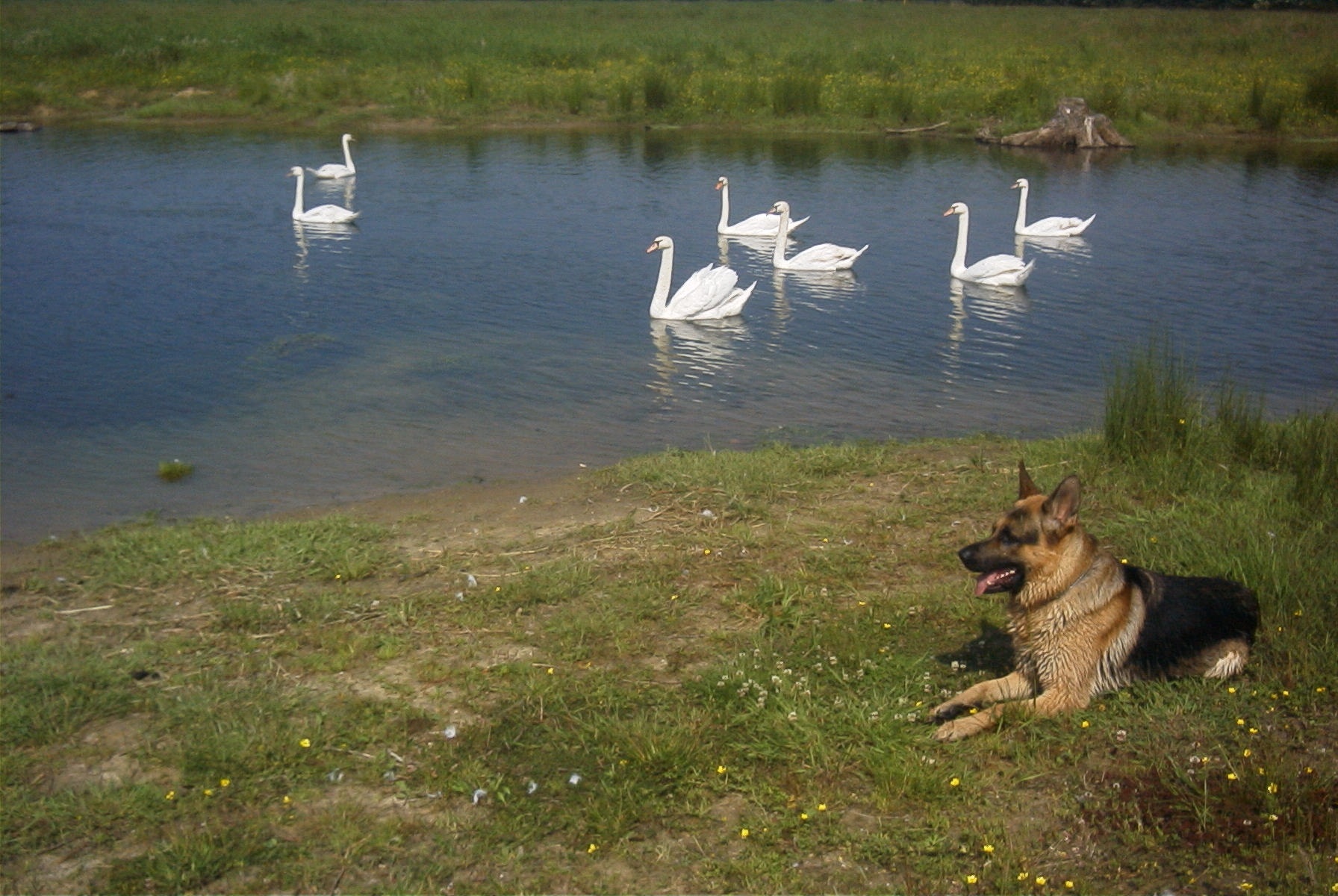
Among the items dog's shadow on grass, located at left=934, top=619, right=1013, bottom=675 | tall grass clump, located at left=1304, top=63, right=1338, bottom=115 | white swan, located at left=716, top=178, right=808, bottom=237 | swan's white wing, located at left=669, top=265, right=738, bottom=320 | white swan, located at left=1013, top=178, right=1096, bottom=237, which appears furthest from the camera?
tall grass clump, located at left=1304, top=63, right=1338, bottom=115

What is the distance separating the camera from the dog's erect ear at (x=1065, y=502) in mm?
4758

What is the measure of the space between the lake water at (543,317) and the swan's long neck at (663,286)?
0.30m

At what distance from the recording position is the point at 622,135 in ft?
90.4

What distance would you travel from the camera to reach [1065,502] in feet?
15.8

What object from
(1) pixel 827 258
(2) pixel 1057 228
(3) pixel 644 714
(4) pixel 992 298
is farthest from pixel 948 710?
(2) pixel 1057 228

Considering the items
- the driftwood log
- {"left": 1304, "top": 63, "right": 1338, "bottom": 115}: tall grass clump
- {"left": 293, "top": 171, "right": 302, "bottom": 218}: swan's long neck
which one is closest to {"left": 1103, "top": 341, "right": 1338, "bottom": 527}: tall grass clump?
{"left": 293, "top": 171, "right": 302, "bottom": 218}: swan's long neck

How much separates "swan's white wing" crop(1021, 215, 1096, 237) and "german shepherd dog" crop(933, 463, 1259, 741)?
546 inches

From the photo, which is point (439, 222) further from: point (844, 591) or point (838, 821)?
point (838, 821)

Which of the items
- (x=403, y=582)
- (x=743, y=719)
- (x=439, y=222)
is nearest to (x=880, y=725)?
(x=743, y=719)

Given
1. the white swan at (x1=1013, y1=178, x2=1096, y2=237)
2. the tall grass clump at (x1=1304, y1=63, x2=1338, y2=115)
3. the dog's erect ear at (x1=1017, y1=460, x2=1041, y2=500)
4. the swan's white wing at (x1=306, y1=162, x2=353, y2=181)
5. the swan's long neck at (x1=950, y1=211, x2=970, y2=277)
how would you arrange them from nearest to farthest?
1. the dog's erect ear at (x1=1017, y1=460, x2=1041, y2=500)
2. the swan's long neck at (x1=950, y1=211, x2=970, y2=277)
3. the white swan at (x1=1013, y1=178, x2=1096, y2=237)
4. the swan's white wing at (x1=306, y1=162, x2=353, y2=181)
5. the tall grass clump at (x1=1304, y1=63, x2=1338, y2=115)

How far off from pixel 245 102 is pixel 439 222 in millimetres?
13891

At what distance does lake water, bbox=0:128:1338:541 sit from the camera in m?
10.2

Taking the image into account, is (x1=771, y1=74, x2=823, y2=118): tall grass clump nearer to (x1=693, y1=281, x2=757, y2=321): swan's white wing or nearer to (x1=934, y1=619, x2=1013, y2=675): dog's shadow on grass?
(x1=693, y1=281, x2=757, y2=321): swan's white wing

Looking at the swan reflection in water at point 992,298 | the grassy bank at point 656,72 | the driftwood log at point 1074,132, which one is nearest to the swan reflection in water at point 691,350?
the swan reflection in water at point 992,298
